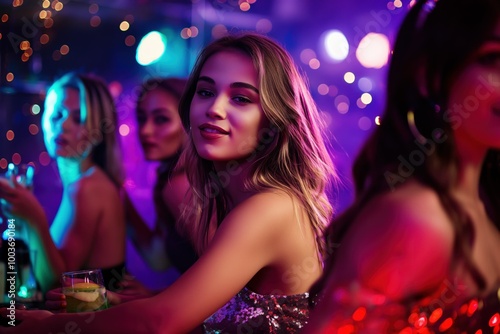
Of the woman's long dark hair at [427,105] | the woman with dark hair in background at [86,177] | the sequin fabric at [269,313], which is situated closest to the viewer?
the woman's long dark hair at [427,105]

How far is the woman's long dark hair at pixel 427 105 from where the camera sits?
1559mm

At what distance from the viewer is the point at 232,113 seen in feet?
7.06

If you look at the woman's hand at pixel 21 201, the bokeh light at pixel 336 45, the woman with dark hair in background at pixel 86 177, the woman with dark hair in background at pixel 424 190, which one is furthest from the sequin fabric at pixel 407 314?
the woman's hand at pixel 21 201

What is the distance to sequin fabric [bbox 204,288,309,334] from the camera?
78.3 inches

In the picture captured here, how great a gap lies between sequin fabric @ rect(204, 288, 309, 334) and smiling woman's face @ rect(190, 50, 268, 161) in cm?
44

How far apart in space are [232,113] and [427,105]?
28.2 inches

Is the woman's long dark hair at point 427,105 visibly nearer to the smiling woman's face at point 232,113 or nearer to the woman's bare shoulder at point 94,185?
the smiling woman's face at point 232,113

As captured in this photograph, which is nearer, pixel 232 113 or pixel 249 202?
pixel 249 202

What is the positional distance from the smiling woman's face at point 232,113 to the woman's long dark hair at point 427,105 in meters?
0.58

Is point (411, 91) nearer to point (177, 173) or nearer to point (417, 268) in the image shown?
point (417, 268)

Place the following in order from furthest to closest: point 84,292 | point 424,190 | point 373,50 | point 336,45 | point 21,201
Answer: point 21,201, point 336,45, point 373,50, point 84,292, point 424,190

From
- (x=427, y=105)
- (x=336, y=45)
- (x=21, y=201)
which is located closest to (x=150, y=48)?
(x=21, y=201)

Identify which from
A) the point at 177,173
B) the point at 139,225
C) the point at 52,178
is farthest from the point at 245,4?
the point at 52,178

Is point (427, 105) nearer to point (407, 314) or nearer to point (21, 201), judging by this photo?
point (407, 314)
